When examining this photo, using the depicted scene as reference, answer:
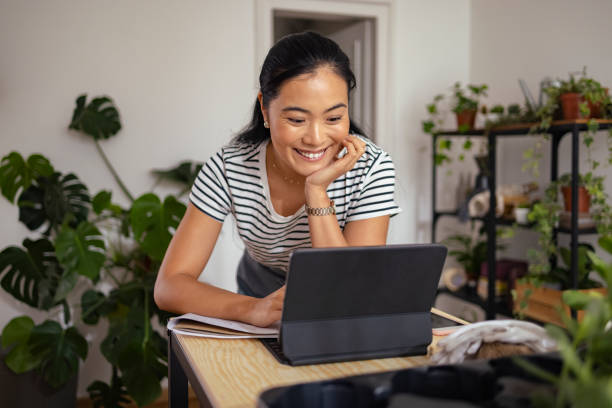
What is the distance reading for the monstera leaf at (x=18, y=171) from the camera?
99.0 inches

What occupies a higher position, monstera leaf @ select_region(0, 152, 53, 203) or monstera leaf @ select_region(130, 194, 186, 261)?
monstera leaf @ select_region(0, 152, 53, 203)

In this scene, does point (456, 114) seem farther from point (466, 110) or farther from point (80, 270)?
point (80, 270)

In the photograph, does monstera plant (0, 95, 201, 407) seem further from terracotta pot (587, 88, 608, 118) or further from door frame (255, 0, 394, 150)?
terracotta pot (587, 88, 608, 118)

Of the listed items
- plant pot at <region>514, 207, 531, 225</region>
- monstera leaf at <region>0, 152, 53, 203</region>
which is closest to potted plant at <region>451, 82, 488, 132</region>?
plant pot at <region>514, 207, 531, 225</region>

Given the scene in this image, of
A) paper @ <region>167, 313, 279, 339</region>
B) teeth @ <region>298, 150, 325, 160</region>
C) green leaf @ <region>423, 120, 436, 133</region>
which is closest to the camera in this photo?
paper @ <region>167, 313, 279, 339</region>

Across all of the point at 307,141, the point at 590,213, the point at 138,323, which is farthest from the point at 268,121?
the point at 590,213

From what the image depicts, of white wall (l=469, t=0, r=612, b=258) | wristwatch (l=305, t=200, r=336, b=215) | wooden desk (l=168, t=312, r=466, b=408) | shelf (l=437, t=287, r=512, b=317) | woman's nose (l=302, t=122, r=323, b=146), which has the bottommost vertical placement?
shelf (l=437, t=287, r=512, b=317)

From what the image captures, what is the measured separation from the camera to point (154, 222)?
97.1 inches

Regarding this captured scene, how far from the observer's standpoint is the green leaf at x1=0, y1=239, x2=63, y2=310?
2.50 meters

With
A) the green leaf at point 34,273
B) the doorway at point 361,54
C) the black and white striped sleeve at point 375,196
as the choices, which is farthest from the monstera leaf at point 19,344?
the doorway at point 361,54

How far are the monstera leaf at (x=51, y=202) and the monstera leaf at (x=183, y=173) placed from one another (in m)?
0.40

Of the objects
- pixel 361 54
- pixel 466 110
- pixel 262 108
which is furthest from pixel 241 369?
pixel 361 54

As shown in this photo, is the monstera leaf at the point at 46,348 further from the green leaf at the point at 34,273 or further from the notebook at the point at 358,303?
the notebook at the point at 358,303

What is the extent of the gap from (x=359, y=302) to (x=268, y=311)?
0.77ft
